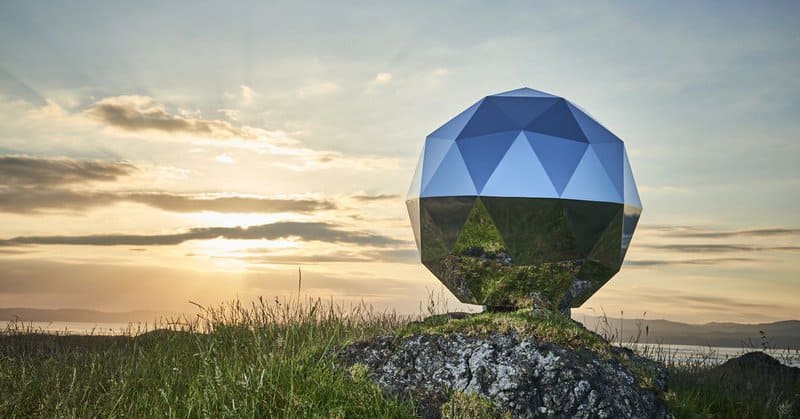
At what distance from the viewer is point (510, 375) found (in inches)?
207

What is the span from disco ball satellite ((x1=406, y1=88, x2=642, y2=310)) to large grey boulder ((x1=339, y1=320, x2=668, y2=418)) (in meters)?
2.46

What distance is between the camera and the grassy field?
5.40 meters

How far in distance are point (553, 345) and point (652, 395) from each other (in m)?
0.94

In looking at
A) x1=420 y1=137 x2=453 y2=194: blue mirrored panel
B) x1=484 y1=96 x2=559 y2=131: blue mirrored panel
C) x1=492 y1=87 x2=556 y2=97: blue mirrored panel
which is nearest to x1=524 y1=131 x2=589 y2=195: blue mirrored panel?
x1=484 y1=96 x2=559 y2=131: blue mirrored panel

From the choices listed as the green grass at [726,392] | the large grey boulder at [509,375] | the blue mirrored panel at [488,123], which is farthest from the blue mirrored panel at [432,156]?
the green grass at [726,392]

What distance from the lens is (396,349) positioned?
5.74 m

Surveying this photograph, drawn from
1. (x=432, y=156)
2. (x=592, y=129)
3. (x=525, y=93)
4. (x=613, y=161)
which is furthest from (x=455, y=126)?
(x=613, y=161)

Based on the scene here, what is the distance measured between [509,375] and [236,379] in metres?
2.61

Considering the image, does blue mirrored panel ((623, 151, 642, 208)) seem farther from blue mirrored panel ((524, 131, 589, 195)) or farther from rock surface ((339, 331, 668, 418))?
rock surface ((339, 331, 668, 418))

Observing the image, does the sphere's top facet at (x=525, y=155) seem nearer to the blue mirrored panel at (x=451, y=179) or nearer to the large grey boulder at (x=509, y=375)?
the blue mirrored panel at (x=451, y=179)

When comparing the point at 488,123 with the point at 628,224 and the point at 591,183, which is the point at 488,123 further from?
the point at 628,224

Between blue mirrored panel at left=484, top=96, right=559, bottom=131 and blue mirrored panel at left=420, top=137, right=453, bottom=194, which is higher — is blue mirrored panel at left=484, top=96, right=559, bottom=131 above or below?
above

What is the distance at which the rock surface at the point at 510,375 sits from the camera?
516 centimetres

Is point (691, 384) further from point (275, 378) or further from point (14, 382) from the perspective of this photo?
point (14, 382)
